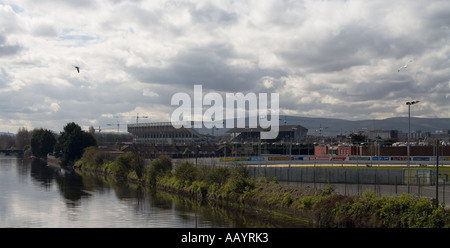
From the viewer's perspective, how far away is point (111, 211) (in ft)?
119

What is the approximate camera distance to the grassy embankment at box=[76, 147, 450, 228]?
24.0m

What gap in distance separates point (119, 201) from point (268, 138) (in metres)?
98.7

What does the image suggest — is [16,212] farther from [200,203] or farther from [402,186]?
[402,186]

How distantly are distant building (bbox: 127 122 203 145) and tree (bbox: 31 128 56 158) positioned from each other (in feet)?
102

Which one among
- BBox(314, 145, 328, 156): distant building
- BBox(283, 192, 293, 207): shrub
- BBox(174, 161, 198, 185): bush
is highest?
BBox(314, 145, 328, 156): distant building

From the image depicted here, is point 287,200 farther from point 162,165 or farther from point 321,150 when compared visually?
point 321,150

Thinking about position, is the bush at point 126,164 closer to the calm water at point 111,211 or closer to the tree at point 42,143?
the calm water at point 111,211

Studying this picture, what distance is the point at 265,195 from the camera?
1442 inches

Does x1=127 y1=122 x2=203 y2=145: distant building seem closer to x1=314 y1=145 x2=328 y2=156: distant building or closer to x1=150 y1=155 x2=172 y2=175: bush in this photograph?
x1=314 y1=145 x2=328 y2=156: distant building

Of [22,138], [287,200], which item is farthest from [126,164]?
[22,138]

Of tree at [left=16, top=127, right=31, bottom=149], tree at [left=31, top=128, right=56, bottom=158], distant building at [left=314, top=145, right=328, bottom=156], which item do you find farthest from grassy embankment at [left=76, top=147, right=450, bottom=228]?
tree at [left=16, top=127, right=31, bottom=149]

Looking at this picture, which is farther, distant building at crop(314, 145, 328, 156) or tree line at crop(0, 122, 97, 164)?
tree line at crop(0, 122, 97, 164)

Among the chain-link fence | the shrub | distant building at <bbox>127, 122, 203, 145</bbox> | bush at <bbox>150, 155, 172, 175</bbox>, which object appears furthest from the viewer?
distant building at <bbox>127, 122, 203, 145</bbox>
